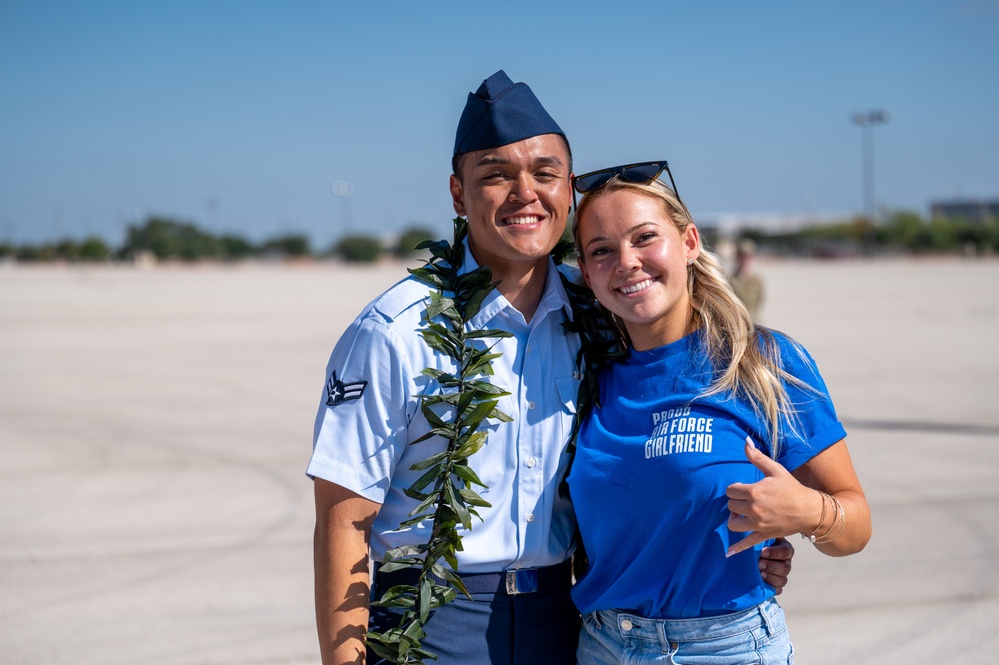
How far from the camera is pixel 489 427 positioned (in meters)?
2.50

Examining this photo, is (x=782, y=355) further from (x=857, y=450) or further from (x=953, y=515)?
(x=857, y=450)

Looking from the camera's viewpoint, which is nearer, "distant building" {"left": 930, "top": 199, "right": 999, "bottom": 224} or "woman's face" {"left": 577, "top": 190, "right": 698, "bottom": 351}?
"woman's face" {"left": 577, "top": 190, "right": 698, "bottom": 351}

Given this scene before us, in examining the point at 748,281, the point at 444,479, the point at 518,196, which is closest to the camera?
the point at 444,479

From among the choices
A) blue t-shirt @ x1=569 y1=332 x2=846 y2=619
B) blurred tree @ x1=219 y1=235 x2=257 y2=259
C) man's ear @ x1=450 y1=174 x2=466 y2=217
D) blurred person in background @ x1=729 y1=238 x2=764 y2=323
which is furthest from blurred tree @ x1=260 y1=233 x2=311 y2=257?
blue t-shirt @ x1=569 y1=332 x2=846 y2=619

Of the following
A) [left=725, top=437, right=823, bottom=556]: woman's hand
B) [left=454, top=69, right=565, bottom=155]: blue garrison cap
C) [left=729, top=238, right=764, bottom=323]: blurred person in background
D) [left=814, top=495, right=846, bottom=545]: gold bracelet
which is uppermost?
[left=454, top=69, right=565, bottom=155]: blue garrison cap

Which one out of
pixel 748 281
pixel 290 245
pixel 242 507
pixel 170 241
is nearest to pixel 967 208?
pixel 290 245

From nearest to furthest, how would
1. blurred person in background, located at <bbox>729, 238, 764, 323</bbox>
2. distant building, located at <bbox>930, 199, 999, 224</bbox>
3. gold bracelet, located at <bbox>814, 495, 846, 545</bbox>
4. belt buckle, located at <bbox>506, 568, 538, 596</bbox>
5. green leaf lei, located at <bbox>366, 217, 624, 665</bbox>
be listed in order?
gold bracelet, located at <bbox>814, 495, 846, 545</bbox>, green leaf lei, located at <bbox>366, 217, 624, 665</bbox>, belt buckle, located at <bbox>506, 568, 538, 596</bbox>, blurred person in background, located at <bbox>729, 238, 764, 323</bbox>, distant building, located at <bbox>930, 199, 999, 224</bbox>

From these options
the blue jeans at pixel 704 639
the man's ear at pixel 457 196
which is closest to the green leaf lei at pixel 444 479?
the man's ear at pixel 457 196

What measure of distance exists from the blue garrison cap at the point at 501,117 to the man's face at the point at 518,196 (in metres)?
0.02

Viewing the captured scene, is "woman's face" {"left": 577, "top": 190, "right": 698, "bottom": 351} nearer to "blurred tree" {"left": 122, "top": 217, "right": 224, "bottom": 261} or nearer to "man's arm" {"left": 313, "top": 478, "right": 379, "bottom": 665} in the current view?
"man's arm" {"left": 313, "top": 478, "right": 379, "bottom": 665}

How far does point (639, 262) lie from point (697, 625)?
93 cm

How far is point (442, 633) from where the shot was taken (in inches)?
96.7

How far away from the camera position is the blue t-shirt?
2.33 m

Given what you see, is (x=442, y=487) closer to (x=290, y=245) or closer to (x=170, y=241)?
(x=170, y=241)
